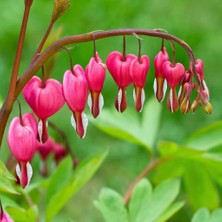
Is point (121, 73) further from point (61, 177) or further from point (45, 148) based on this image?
point (45, 148)

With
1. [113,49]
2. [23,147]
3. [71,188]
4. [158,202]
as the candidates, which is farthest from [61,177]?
[113,49]

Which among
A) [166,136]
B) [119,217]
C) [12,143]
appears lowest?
[166,136]

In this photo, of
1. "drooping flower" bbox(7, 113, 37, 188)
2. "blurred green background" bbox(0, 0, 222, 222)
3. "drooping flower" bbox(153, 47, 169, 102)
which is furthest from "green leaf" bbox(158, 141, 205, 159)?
"blurred green background" bbox(0, 0, 222, 222)

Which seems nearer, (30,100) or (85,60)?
(30,100)

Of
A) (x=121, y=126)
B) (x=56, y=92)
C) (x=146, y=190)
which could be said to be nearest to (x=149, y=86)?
(x=121, y=126)

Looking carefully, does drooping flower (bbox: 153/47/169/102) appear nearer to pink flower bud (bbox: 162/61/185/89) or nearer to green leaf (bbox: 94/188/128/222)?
pink flower bud (bbox: 162/61/185/89)

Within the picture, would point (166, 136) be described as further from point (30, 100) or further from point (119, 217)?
point (30, 100)

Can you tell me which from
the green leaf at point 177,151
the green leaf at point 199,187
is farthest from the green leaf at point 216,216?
the green leaf at point 199,187
